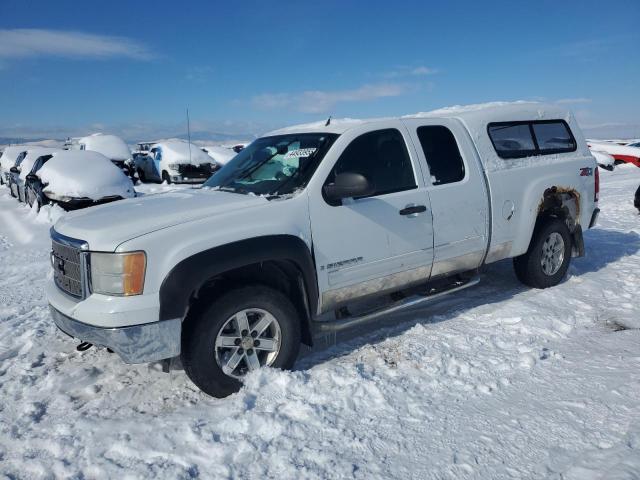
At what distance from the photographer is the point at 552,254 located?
5.49 metres

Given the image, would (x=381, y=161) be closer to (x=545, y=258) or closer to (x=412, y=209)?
(x=412, y=209)

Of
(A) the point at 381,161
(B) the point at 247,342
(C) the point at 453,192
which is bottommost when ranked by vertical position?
(B) the point at 247,342

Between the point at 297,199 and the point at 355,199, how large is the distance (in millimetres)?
493

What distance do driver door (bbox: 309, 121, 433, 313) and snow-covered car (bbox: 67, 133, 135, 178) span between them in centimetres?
1750

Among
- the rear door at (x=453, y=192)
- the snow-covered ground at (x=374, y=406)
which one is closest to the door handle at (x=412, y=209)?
the rear door at (x=453, y=192)

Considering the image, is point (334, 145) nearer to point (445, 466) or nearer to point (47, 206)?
point (445, 466)

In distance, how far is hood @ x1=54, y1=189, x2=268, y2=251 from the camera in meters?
3.08

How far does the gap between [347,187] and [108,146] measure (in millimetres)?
19352

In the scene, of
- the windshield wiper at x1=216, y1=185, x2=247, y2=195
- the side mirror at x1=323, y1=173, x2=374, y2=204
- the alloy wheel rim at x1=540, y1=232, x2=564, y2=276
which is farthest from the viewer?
the alloy wheel rim at x1=540, y1=232, x2=564, y2=276

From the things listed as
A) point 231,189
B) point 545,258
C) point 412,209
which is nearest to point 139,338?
point 231,189

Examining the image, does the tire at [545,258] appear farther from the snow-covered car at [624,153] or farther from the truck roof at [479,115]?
the snow-covered car at [624,153]

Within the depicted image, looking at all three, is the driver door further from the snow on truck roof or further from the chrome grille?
the chrome grille

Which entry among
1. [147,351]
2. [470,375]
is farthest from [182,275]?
[470,375]

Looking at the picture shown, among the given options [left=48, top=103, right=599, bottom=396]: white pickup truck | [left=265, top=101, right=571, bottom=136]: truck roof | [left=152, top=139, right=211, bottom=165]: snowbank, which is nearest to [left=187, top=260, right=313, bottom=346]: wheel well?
[left=48, top=103, right=599, bottom=396]: white pickup truck
